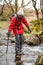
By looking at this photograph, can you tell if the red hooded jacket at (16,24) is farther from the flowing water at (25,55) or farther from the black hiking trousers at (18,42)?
the flowing water at (25,55)

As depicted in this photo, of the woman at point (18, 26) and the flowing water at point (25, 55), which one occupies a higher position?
the woman at point (18, 26)

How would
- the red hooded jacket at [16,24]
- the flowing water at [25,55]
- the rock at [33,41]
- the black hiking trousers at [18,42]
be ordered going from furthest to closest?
the rock at [33,41]
the black hiking trousers at [18,42]
the red hooded jacket at [16,24]
the flowing water at [25,55]

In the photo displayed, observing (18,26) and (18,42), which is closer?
(18,26)

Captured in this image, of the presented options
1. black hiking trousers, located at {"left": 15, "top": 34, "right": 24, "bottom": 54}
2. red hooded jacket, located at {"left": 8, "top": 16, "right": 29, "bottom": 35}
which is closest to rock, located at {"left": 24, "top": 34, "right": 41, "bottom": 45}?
black hiking trousers, located at {"left": 15, "top": 34, "right": 24, "bottom": 54}

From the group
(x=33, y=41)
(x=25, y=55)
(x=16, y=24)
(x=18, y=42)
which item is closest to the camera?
(x=16, y=24)

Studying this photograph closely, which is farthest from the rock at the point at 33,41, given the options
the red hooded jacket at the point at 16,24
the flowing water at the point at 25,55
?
the red hooded jacket at the point at 16,24

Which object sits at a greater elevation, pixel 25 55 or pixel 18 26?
pixel 18 26

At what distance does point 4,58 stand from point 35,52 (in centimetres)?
182

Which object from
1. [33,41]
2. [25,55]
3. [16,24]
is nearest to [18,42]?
[25,55]

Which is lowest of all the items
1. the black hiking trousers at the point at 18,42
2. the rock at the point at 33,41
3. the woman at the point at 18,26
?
the rock at the point at 33,41

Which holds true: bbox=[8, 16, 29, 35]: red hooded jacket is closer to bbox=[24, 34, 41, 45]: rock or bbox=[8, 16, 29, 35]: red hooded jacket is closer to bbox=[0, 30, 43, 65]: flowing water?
bbox=[0, 30, 43, 65]: flowing water

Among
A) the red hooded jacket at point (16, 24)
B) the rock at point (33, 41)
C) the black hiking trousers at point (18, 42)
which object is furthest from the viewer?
the rock at point (33, 41)

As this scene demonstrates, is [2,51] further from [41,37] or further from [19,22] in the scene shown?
[41,37]

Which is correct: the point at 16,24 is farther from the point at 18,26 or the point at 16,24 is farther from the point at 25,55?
the point at 25,55
